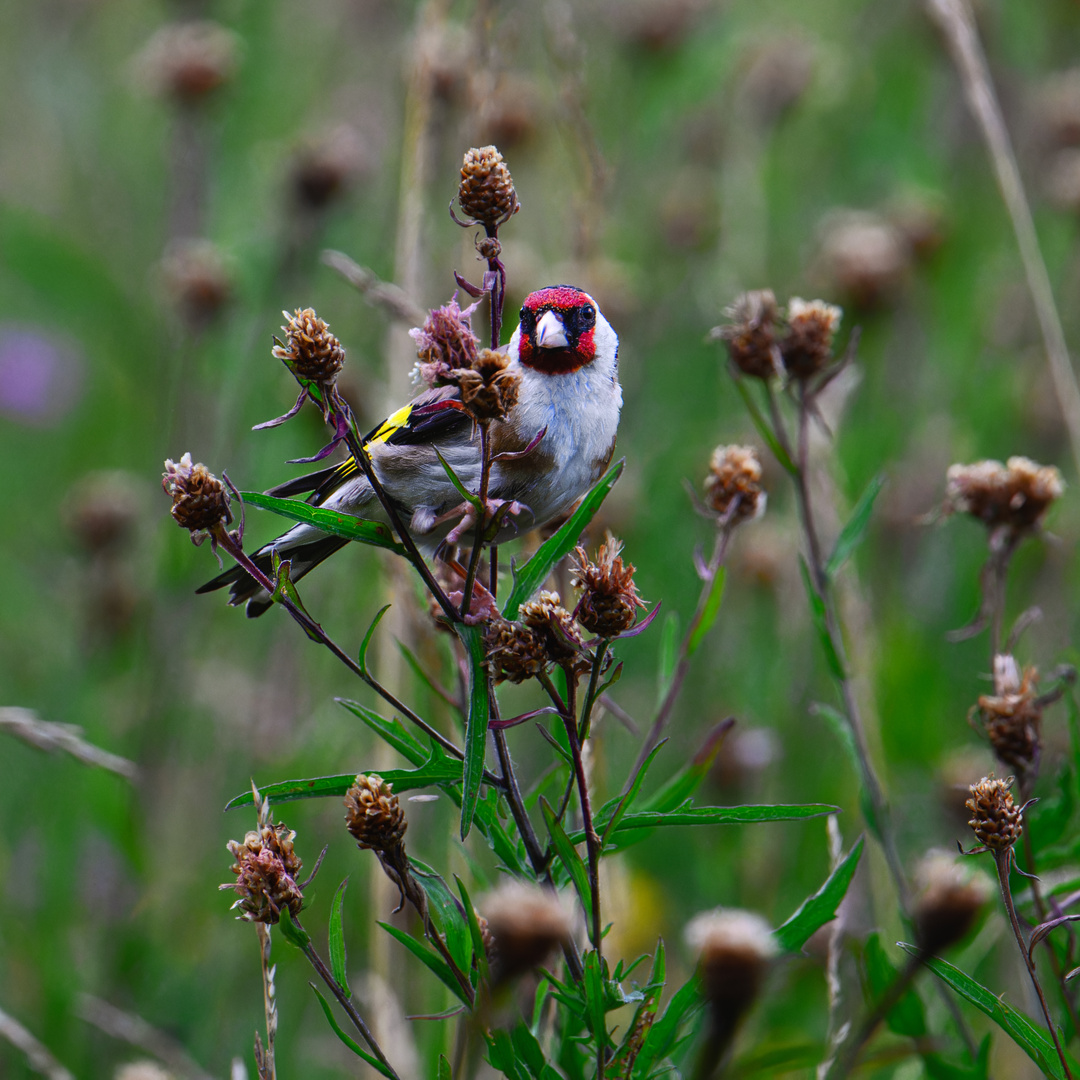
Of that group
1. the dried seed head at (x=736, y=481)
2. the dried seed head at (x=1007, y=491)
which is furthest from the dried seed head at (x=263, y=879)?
the dried seed head at (x=1007, y=491)

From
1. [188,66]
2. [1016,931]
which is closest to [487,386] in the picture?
[1016,931]

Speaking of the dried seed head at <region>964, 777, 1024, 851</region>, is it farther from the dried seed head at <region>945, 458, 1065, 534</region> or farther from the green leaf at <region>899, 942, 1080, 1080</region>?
the dried seed head at <region>945, 458, 1065, 534</region>

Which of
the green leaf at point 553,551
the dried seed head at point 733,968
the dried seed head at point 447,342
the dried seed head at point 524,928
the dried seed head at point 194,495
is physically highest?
the dried seed head at point 447,342

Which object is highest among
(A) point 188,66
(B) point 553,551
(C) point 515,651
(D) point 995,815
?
(A) point 188,66

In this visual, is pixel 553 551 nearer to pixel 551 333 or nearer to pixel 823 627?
pixel 823 627

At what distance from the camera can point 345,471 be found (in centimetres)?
248

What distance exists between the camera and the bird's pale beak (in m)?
A: 2.27

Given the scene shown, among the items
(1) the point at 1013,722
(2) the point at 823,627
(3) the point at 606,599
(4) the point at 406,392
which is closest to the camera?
(3) the point at 606,599

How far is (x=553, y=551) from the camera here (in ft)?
5.13

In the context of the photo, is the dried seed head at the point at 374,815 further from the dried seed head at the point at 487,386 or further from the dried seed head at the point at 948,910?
the dried seed head at the point at 948,910

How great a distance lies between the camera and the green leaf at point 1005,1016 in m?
1.55

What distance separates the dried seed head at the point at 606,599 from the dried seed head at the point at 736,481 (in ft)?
1.89

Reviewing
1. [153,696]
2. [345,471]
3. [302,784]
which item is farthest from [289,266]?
[302,784]

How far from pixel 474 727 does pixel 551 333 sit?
102cm
